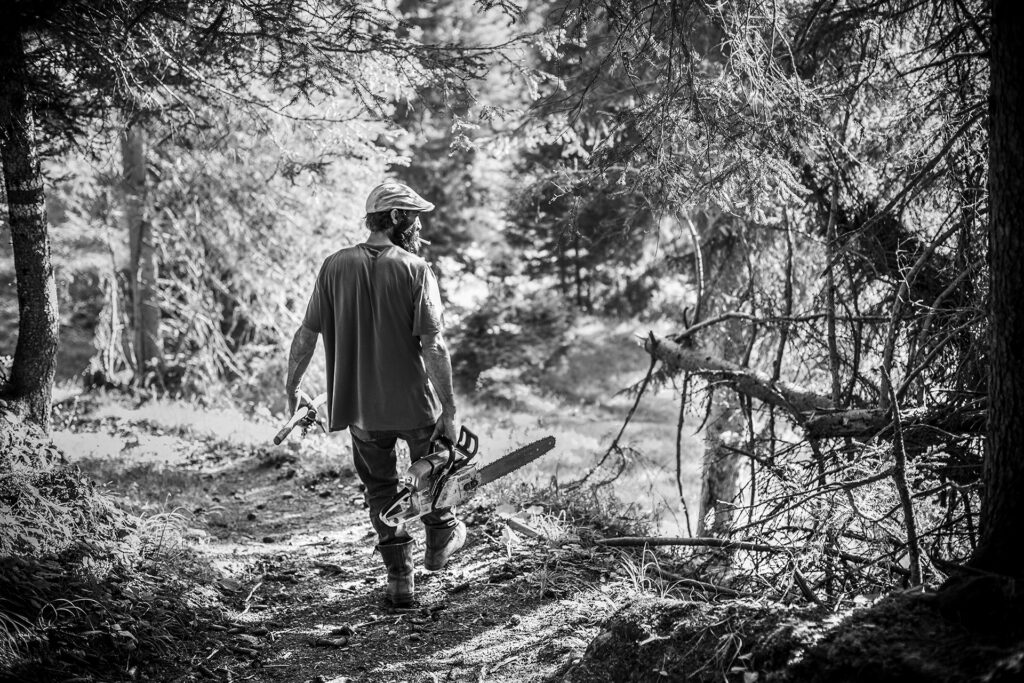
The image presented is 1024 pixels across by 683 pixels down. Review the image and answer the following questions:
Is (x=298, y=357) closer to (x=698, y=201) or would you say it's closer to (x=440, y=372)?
(x=440, y=372)

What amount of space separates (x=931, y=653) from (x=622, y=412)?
18.1 m

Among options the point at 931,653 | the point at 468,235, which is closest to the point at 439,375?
the point at 931,653

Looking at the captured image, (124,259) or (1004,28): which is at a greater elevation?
(124,259)

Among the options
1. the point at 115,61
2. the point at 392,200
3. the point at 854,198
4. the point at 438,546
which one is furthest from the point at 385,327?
the point at 854,198

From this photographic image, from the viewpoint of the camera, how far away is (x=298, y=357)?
16.1ft

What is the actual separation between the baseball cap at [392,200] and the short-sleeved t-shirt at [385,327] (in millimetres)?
275

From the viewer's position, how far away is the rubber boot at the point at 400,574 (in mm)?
4809

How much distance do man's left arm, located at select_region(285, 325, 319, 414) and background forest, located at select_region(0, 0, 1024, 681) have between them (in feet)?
4.77

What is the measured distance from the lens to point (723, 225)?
8070 mm

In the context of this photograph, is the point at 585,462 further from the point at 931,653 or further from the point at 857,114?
the point at 931,653

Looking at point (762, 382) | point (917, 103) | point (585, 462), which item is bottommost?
point (585, 462)

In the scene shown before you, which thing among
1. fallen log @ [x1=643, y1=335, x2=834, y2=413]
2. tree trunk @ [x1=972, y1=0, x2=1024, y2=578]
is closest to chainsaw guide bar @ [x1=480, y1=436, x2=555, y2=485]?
fallen log @ [x1=643, y1=335, x2=834, y2=413]

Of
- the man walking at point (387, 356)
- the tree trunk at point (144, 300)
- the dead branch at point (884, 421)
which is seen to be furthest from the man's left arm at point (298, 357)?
the tree trunk at point (144, 300)

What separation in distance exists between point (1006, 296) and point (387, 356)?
330 cm
